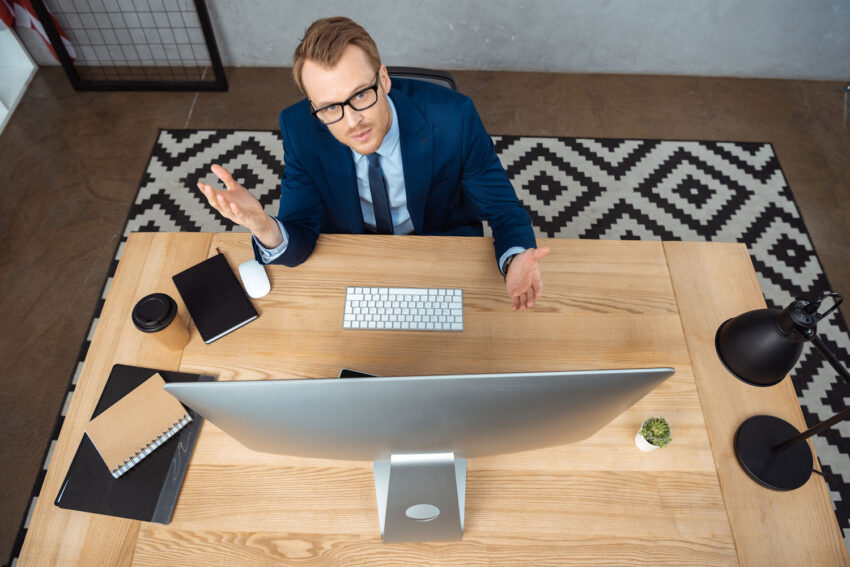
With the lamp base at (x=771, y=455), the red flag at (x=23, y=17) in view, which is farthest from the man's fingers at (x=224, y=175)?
the red flag at (x=23, y=17)

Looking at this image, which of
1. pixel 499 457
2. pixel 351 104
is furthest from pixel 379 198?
pixel 499 457

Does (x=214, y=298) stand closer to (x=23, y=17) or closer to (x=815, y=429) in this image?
(x=815, y=429)

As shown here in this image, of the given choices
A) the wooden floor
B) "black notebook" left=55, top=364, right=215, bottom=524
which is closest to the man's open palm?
"black notebook" left=55, top=364, right=215, bottom=524

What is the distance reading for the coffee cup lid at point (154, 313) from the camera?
1.11 metres

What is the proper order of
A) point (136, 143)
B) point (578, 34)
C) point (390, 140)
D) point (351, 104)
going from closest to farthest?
point (351, 104), point (390, 140), point (136, 143), point (578, 34)

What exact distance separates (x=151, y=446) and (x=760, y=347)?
1255mm

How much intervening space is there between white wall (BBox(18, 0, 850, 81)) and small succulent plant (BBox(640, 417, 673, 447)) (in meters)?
2.42

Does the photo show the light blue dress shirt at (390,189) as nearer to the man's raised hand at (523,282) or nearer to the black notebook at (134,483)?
the man's raised hand at (523,282)

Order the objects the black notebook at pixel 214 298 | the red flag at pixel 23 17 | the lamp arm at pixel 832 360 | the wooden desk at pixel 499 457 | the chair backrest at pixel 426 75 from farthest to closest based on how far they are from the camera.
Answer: the red flag at pixel 23 17 < the chair backrest at pixel 426 75 < the black notebook at pixel 214 298 < the wooden desk at pixel 499 457 < the lamp arm at pixel 832 360

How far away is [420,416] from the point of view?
2.43ft

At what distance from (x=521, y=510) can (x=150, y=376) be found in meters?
0.88

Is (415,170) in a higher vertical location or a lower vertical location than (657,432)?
higher

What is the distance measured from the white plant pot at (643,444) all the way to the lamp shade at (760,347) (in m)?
0.23

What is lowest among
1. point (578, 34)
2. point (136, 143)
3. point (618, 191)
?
point (618, 191)
